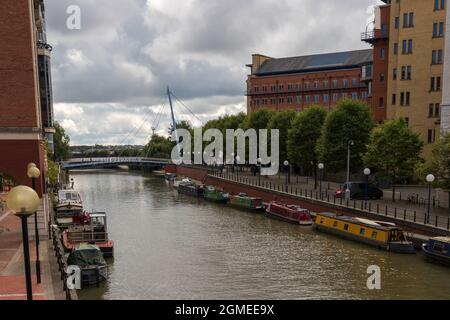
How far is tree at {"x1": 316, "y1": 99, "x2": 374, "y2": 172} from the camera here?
50.7 m

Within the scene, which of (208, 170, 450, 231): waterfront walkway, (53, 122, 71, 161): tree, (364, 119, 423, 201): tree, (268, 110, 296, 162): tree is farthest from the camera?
(53, 122, 71, 161): tree

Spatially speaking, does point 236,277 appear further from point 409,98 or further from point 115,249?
point 409,98

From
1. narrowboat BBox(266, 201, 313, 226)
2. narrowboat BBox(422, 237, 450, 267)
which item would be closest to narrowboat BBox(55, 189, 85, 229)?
narrowboat BBox(266, 201, 313, 226)

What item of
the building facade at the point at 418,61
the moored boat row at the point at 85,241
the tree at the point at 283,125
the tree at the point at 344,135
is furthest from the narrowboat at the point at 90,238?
the tree at the point at 283,125

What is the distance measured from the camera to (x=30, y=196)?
380 inches

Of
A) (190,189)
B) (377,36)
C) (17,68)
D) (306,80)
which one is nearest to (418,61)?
(377,36)

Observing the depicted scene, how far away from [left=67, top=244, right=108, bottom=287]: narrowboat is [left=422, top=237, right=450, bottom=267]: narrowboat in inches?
813

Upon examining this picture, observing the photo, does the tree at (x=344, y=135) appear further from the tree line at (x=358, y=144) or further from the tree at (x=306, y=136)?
the tree at (x=306, y=136)

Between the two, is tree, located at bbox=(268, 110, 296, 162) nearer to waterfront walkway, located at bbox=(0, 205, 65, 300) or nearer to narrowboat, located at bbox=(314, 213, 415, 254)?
narrowboat, located at bbox=(314, 213, 415, 254)

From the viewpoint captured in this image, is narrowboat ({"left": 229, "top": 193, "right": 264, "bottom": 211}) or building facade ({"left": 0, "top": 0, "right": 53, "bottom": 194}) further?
narrowboat ({"left": 229, "top": 193, "right": 264, "bottom": 211})

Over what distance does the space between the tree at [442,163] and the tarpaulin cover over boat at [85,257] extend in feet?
88.5

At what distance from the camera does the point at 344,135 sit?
50.6m

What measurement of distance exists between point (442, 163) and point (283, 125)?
34.5 m
